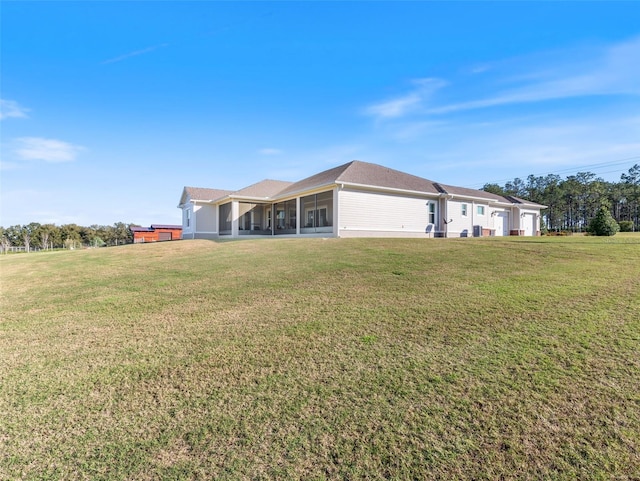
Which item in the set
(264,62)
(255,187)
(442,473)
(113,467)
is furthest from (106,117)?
(442,473)

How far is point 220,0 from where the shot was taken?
10.4 metres

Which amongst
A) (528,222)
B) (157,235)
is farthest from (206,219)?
(528,222)

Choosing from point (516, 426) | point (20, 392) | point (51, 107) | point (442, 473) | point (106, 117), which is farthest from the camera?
point (106, 117)

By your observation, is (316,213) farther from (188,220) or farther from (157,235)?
(157,235)

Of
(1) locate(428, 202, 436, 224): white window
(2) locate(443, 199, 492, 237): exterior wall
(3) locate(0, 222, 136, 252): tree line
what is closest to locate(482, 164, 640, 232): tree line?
(2) locate(443, 199, 492, 237): exterior wall

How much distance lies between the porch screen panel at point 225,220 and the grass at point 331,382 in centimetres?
1875

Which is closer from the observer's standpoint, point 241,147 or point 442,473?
point 442,473

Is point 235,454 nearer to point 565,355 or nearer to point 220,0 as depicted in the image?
point 565,355

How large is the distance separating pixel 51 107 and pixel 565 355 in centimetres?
1934

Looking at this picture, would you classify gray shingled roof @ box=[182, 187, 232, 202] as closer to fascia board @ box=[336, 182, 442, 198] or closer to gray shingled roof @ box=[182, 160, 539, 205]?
gray shingled roof @ box=[182, 160, 539, 205]

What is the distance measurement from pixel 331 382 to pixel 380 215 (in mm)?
15510

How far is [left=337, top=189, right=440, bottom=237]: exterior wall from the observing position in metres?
17.1

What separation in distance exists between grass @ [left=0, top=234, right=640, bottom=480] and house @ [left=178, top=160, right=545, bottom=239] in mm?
11227

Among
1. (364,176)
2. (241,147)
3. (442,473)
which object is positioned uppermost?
(241,147)
